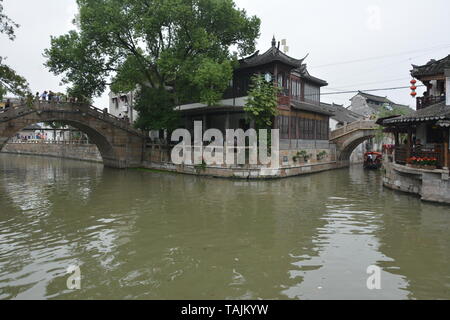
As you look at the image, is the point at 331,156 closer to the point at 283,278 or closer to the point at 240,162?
the point at 240,162

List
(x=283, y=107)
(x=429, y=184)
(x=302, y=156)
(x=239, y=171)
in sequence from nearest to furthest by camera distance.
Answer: (x=429, y=184), (x=239, y=171), (x=283, y=107), (x=302, y=156)

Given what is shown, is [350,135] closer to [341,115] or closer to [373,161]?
[373,161]

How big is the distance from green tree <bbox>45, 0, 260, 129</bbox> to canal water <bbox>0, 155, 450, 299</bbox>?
10.4 meters

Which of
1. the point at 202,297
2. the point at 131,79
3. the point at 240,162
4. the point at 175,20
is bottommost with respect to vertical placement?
the point at 202,297

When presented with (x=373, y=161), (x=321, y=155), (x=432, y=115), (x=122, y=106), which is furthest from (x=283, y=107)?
(x=122, y=106)

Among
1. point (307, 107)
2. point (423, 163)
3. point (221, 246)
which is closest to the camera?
point (221, 246)

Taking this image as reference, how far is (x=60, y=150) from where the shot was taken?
4375 centimetres

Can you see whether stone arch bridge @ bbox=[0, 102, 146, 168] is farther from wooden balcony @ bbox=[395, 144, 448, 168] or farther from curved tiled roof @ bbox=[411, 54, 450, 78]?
curved tiled roof @ bbox=[411, 54, 450, 78]

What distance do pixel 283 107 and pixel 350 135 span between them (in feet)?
35.0

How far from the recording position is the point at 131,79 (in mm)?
24906

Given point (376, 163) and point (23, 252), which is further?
point (376, 163)

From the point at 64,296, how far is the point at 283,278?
416 centimetres

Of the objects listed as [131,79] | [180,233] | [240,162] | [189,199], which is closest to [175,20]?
[131,79]

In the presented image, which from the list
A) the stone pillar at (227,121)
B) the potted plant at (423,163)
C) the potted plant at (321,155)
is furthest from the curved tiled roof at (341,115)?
the potted plant at (423,163)
